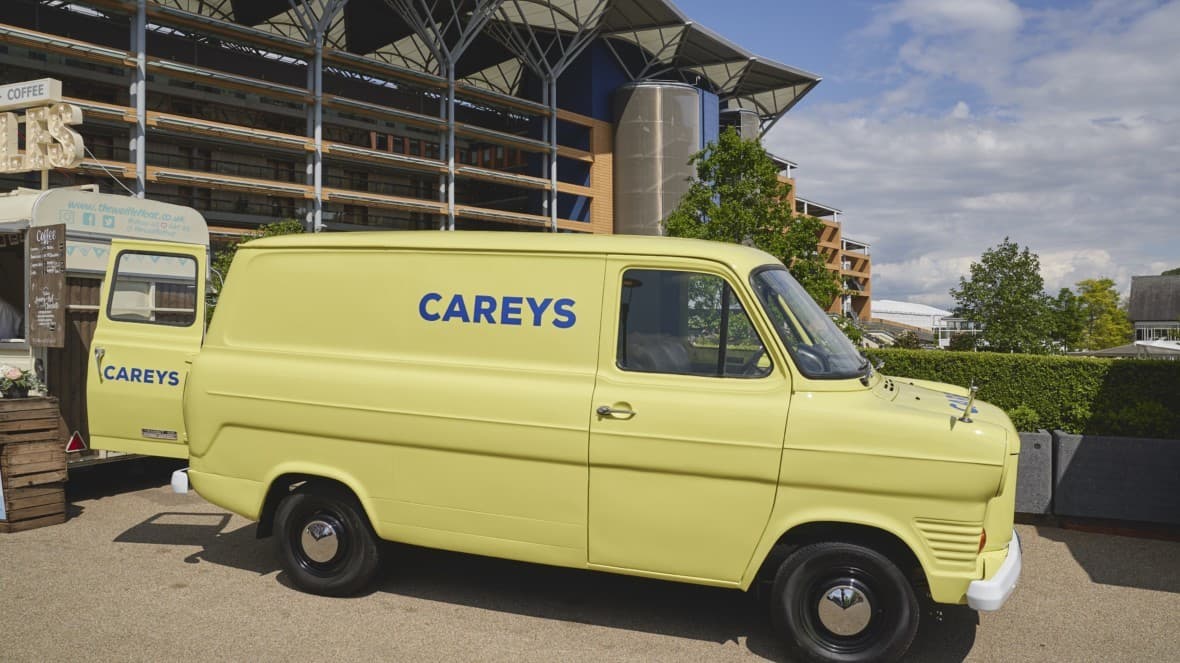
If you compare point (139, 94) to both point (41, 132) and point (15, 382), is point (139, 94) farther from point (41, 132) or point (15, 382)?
point (15, 382)

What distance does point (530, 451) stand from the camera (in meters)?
4.96

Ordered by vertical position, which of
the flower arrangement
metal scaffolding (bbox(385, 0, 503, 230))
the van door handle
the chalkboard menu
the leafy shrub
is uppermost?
metal scaffolding (bbox(385, 0, 503, 230))

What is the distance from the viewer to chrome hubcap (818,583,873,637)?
14.9 feet

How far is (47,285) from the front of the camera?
785cm

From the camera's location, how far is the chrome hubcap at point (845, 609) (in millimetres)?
4539

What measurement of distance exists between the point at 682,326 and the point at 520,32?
61155 millimetres

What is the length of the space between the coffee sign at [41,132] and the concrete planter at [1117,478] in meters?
11.7

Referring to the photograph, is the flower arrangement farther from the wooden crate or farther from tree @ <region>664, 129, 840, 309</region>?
tree @ <region>664, 129, 840, 309</region>

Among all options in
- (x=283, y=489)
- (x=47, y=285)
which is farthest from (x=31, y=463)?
(x=283, y=489)

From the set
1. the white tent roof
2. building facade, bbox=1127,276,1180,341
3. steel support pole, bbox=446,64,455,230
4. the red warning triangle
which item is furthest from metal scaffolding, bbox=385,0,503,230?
the white tent roof

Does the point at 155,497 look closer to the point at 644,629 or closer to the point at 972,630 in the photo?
the point at 644,629

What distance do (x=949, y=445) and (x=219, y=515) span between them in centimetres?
639

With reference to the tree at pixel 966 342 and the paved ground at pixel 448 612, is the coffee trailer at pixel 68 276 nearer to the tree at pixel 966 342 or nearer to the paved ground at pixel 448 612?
the paved ground at pixel 448 612

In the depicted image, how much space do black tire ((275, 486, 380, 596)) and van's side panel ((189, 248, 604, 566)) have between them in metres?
0.22
